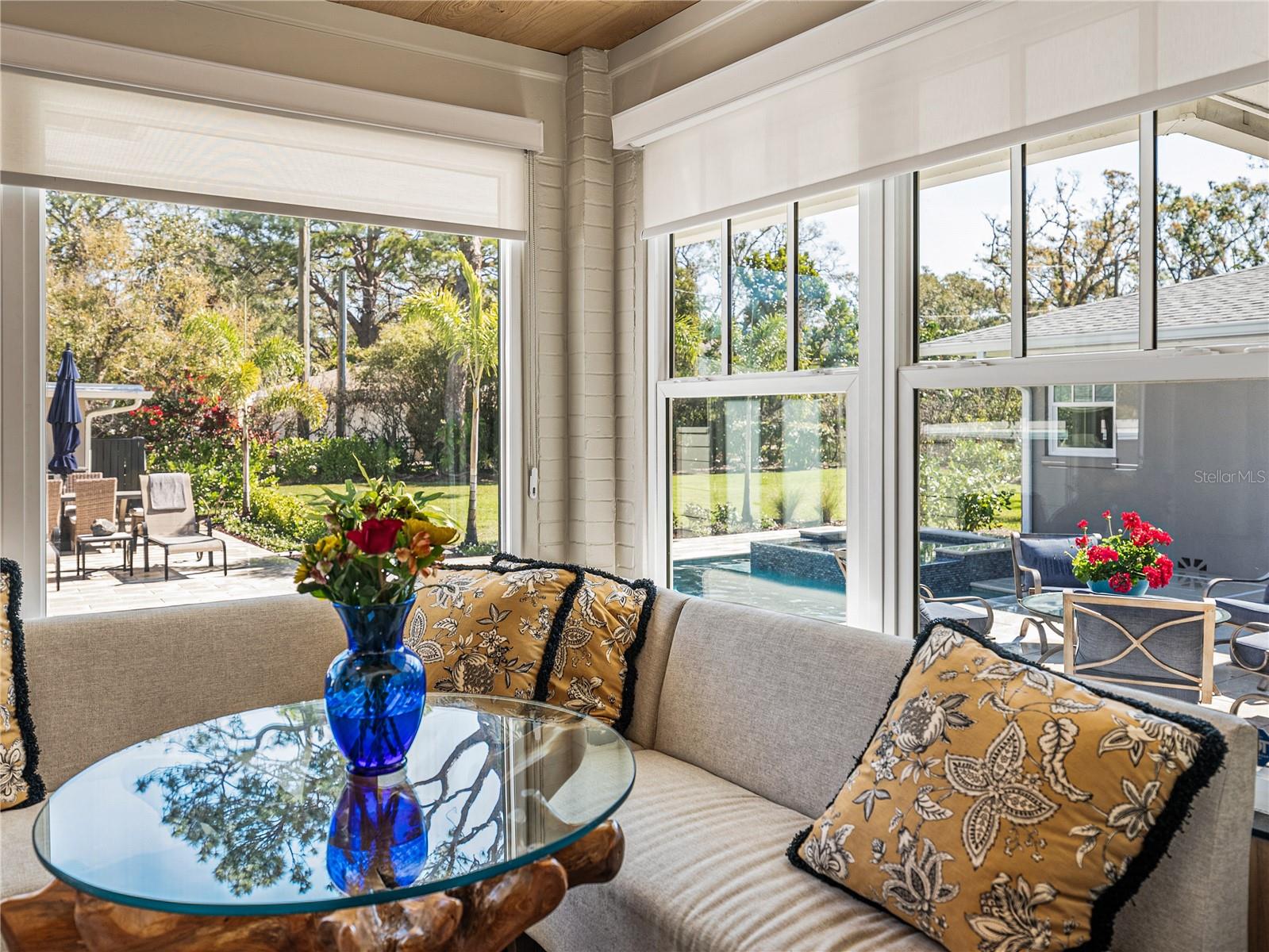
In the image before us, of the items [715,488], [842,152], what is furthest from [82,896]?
[842,152]

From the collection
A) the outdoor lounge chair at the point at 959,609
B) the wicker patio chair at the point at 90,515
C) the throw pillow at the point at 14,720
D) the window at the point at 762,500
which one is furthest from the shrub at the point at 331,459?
the outdoor lounge chair at the point at 959,609

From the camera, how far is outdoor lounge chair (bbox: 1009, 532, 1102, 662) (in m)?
2.27

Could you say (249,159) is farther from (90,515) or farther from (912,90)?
(912,90)

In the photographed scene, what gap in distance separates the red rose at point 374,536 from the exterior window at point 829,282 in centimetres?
157

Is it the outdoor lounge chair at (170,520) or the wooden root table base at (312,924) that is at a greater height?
the outdoor lounge chair at (170,520)

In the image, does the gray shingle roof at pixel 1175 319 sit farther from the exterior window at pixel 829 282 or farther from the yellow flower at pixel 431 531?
the yellow flower at pixel 431 531

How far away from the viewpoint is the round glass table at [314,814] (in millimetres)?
1396

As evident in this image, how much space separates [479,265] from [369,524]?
202cm

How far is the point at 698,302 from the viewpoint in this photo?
336 centimetres

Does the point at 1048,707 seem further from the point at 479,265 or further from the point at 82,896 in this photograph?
the point at 479,265

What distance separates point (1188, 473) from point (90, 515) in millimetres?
2927

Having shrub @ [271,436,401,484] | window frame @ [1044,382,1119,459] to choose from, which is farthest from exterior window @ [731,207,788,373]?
shrub @ [271,436,401,484]

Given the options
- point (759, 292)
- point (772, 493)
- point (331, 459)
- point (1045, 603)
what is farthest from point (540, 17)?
point (1045, 603)

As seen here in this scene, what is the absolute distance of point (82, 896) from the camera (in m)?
1.54
